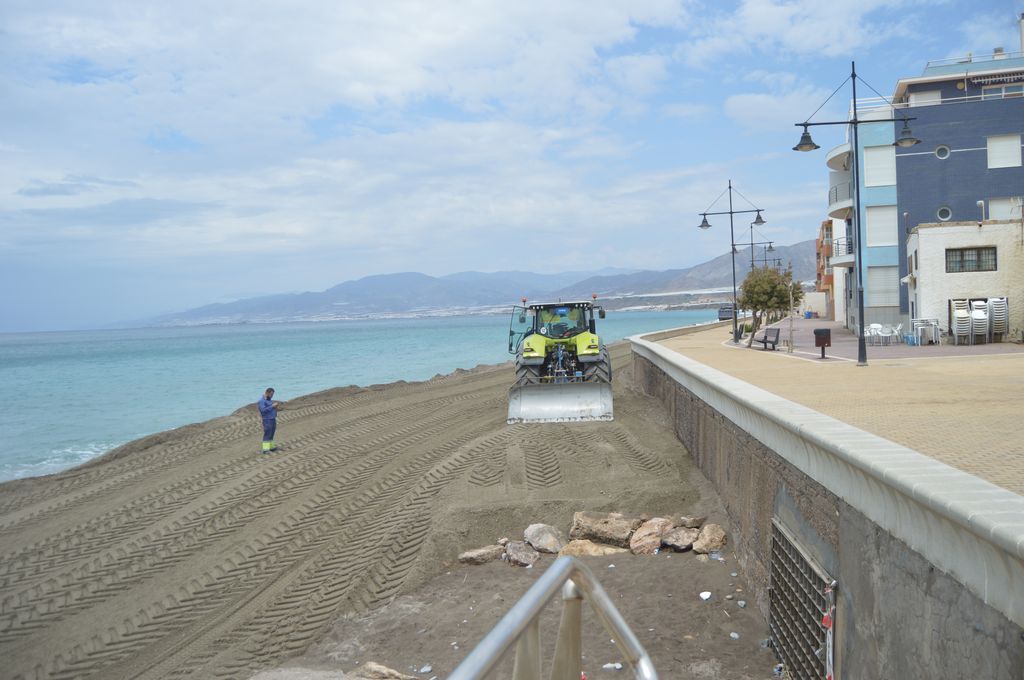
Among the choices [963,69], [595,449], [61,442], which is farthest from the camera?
[963,69]

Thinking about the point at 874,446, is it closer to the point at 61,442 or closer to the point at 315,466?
the point at 315,466

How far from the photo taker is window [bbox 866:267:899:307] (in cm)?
3522

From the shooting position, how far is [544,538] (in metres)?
9.73

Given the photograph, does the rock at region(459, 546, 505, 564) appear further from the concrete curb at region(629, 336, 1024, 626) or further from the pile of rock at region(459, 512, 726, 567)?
the concrete curb at region(629, 336, 1024, 626)

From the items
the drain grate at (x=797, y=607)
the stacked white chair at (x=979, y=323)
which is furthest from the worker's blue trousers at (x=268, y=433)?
the stacked white chair at (x=979, y=323)

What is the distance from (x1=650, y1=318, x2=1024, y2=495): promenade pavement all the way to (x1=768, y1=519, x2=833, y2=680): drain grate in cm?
122

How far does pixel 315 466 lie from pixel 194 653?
737 cm

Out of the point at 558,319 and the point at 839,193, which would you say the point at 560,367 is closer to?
the point at 558,319

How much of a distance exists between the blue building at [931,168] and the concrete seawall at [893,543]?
30.1 meters

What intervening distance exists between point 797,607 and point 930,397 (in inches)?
203

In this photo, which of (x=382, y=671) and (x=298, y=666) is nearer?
(x=382, y=671)

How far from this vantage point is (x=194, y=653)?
25.4 feet

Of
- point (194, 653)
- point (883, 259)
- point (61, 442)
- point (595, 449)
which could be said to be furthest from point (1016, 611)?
point (883, 259)

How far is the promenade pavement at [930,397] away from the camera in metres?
6.06
